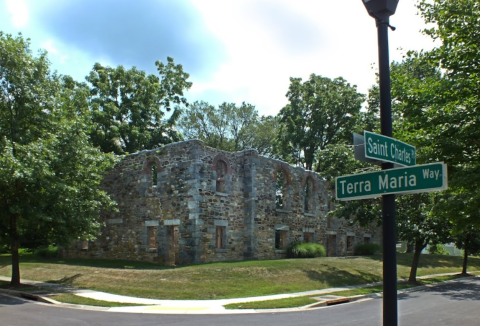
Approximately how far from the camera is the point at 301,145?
41.4 metres

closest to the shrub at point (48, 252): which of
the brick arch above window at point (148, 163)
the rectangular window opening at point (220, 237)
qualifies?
the brick arch above window at point (148, 163)

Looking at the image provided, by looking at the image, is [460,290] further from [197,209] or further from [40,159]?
[40,159]

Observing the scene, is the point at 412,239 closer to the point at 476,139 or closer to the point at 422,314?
the point at 422,314

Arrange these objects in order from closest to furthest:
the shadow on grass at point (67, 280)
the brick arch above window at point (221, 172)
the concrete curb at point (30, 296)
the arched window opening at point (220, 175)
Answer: the concrete curb at point (30, 296)
the shadow on grass at point (67, 280)
the brick arch above window at point (221, 172)
the arched window opening at point (220, 175)

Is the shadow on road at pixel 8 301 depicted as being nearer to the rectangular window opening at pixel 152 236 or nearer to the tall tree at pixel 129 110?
the rectangular window opening at pixel 152 236

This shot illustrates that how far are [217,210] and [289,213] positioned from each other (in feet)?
20.4

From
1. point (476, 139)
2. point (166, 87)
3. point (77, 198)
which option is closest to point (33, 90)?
point (77, 198)

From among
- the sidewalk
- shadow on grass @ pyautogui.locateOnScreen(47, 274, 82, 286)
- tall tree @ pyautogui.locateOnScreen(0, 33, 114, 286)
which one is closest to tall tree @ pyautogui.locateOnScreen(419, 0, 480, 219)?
the sidewalk

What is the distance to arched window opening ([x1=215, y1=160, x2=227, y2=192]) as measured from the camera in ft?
78.5

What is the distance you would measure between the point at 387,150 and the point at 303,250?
73.4ft

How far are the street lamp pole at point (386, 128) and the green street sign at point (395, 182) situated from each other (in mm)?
172

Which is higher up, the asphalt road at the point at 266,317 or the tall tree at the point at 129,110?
the tall tree at the point at 129,110

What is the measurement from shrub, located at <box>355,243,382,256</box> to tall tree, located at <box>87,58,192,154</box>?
17.6m

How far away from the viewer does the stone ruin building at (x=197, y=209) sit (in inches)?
874
